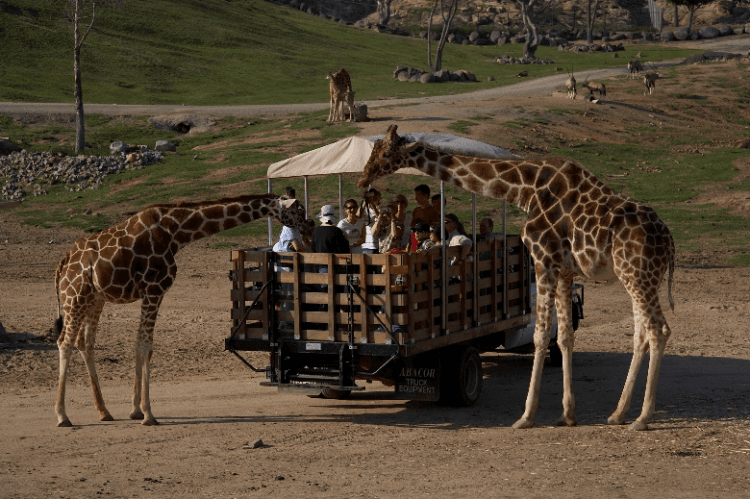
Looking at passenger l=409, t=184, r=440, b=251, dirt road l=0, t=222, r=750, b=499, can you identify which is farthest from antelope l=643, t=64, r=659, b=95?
passenger l=409, t=184, r=440, b=251

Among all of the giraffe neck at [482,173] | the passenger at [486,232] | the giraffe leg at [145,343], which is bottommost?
the giraffe leg at [145,343]

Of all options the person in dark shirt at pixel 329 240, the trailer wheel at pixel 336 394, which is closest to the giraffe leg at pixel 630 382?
the trailer wheel at pixel 336 394

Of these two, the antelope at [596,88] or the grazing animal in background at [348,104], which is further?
the antelope at [596,88]

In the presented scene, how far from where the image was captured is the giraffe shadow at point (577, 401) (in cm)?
1269

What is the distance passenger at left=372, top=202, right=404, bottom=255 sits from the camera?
13156 mm

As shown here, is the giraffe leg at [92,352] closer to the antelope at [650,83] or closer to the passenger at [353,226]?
the passenger at [353,226]

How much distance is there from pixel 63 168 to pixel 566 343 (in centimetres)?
2533

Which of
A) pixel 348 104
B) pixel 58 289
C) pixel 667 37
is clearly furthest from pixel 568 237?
pixel 667 37

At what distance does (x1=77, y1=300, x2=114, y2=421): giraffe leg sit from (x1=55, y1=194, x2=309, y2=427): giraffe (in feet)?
0.04

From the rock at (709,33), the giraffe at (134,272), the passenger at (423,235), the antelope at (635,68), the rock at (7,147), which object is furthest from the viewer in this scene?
the rock at (709,33)

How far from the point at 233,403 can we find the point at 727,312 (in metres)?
10.6

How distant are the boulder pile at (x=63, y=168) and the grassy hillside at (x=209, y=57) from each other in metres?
13.2

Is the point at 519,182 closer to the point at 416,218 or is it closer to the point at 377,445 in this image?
the point at 416,218

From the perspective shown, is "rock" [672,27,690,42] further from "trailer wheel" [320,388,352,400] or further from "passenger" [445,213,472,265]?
"trailer wheel" [320,388,352,400]
